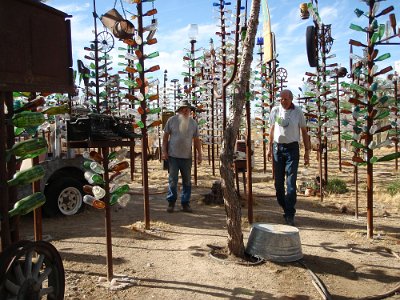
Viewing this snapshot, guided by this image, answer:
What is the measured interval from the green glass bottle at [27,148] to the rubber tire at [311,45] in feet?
14.6

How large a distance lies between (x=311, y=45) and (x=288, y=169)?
1962mm

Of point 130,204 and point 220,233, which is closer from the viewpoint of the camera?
point 220,233

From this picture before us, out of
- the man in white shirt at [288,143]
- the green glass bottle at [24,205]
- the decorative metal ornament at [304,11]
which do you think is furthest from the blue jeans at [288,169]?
the green glass bottle at [24,205]

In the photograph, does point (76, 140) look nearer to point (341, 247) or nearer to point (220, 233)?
point (220, 233)

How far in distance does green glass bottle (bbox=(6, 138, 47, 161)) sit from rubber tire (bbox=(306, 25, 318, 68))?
4.46 metres

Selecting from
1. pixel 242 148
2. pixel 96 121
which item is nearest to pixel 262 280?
pixel 96 121

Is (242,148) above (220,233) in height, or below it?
above

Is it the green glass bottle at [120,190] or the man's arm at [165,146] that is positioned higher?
the man's arm at [165,146]

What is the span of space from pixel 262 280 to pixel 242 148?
585cm

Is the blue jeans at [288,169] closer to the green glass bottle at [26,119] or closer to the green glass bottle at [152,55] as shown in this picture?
the green glass bottle at [152,55]

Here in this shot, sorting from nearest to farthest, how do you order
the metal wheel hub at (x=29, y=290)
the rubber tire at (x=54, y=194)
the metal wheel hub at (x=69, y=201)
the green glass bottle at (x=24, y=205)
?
1. the metal wheel hub at (x=29, y=290)
2. the green glass bottle at (x=24, y=205)
3. the rubber tire at (x=54, y=194)
4. the metal wheel hub at (x=69, y=201)

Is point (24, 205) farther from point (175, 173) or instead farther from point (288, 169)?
point (175, 173)

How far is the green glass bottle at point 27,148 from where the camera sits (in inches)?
105

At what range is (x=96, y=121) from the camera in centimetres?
360
